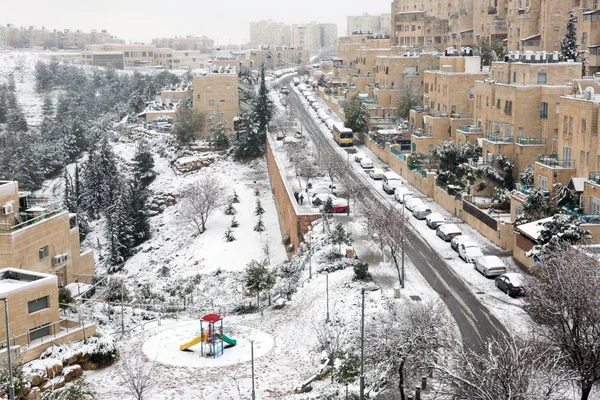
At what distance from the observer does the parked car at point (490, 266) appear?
119 ft

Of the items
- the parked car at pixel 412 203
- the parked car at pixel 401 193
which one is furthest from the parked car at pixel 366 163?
the parked car at pixel 412 203

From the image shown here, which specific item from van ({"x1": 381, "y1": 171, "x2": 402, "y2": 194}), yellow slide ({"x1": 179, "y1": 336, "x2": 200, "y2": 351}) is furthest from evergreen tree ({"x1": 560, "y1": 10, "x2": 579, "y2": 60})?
yellow slide ({"x1": 179, "y1": 336, "x2": 200, "y2": 351})

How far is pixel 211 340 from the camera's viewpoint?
101ft

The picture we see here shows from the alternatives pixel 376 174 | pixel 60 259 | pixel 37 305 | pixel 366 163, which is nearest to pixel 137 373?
pixel 37 305

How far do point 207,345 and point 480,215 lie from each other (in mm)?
19905

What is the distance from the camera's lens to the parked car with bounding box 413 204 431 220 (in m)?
47.6

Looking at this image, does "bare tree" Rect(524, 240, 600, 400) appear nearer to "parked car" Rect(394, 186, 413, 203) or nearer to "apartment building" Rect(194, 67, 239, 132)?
"parked car" Rect(394, 186, 413, 203)

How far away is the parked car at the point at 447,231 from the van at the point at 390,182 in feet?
36.1

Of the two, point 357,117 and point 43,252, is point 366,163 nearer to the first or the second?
point 357,117

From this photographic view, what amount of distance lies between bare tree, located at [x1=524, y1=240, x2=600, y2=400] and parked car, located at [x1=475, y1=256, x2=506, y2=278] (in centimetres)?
978

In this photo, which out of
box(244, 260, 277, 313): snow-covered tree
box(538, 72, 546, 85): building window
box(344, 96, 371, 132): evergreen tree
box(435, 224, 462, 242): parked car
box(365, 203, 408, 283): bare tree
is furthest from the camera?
box(344, 96, 371, 132): evergreen tree

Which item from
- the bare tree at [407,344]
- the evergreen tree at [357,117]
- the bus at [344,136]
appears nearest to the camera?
the bare tree at [407,344]

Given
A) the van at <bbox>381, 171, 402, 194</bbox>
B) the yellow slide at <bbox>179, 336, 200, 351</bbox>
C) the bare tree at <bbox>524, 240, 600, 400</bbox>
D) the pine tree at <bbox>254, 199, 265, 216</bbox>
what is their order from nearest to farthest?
the bare tree at <bbox>524, 240, 600, 400</bbox>
the yellow slide at <bbox>179, 336, 200, 351</bbox>
the van at <bbox>381, 171, 402, 194</bbox>
the pine tree at <bbox>254, 199, 265, 216</bbox>

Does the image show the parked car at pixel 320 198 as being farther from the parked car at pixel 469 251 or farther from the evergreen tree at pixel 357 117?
the evergreen tree at pixel 357 117
